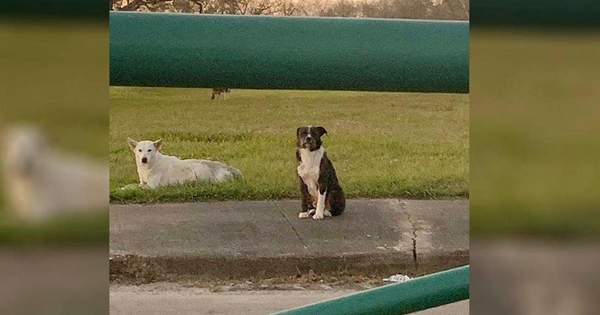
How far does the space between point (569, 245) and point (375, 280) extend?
275 centimetres

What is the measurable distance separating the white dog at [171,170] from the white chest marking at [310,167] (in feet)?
1.36

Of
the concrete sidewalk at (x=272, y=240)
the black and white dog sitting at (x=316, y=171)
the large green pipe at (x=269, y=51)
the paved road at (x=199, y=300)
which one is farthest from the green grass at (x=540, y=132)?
the black and white dog sitting at (x=316, y=171)

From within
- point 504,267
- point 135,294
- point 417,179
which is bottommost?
point 135,294

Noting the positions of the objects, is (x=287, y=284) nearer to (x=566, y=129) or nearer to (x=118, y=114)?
(x=118, y=114)

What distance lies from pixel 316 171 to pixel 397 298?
9.00 feet

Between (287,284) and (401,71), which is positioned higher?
(401,71)

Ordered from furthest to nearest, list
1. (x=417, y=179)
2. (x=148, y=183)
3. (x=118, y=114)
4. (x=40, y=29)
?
(x=118, y=114) < (x=417, y=179) < (x=148, y=183) < (x=40, y=29)

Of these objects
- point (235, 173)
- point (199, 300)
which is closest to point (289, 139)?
point (235, 173)

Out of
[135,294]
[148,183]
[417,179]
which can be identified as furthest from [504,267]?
[417,179]

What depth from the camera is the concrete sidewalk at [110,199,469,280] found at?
9.59 feet

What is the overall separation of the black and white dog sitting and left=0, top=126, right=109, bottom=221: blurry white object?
281 centimetres

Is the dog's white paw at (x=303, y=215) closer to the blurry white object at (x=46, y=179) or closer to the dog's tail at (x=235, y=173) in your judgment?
the dog's tail at (x=235, y=173)

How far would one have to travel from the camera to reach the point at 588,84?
16 centimetres

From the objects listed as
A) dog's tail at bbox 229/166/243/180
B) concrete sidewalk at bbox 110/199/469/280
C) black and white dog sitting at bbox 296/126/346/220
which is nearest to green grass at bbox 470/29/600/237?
concrete sidewalk at bbox 110/199/469/280
